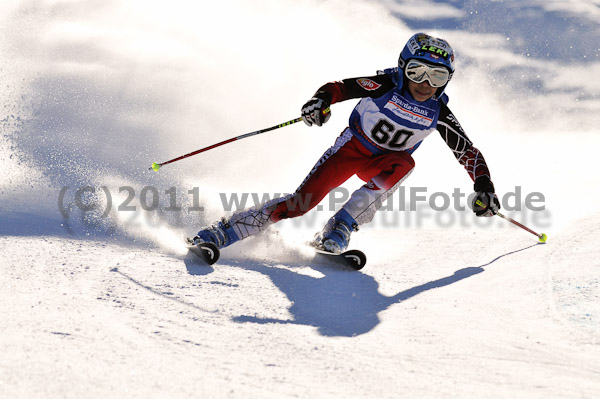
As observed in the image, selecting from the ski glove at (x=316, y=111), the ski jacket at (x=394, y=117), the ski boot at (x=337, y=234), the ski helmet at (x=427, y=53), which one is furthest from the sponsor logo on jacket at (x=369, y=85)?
the ski boot at (x=337, y=234)

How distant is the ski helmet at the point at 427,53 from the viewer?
4.10m

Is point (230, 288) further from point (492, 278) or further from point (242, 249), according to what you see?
point (492, 278)

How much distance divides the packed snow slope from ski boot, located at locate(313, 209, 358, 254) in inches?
5.3

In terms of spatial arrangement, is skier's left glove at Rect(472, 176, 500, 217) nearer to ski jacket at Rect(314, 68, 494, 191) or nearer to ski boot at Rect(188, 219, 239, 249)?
ski jacket at Rect(314, 68, 494, 191)

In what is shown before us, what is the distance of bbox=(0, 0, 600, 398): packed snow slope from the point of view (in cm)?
218

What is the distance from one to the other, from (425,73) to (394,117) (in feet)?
1.30

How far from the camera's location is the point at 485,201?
4.22 m

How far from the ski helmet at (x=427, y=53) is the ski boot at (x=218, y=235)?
5.43ft

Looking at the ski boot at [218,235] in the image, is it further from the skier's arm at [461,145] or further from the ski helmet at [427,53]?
the skier's arm at [461,145]

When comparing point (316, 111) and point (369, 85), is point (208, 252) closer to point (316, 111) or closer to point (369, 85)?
point (316, 111)

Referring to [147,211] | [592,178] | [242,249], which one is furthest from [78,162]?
[592,178]

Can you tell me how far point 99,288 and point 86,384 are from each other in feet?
3.68

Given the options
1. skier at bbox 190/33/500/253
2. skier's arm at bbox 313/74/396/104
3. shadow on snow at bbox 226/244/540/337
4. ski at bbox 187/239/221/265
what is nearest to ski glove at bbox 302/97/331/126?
skier at bbox 190/33/500/253

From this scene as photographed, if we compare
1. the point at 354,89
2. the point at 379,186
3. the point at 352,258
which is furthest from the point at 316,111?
the point at 352,258
